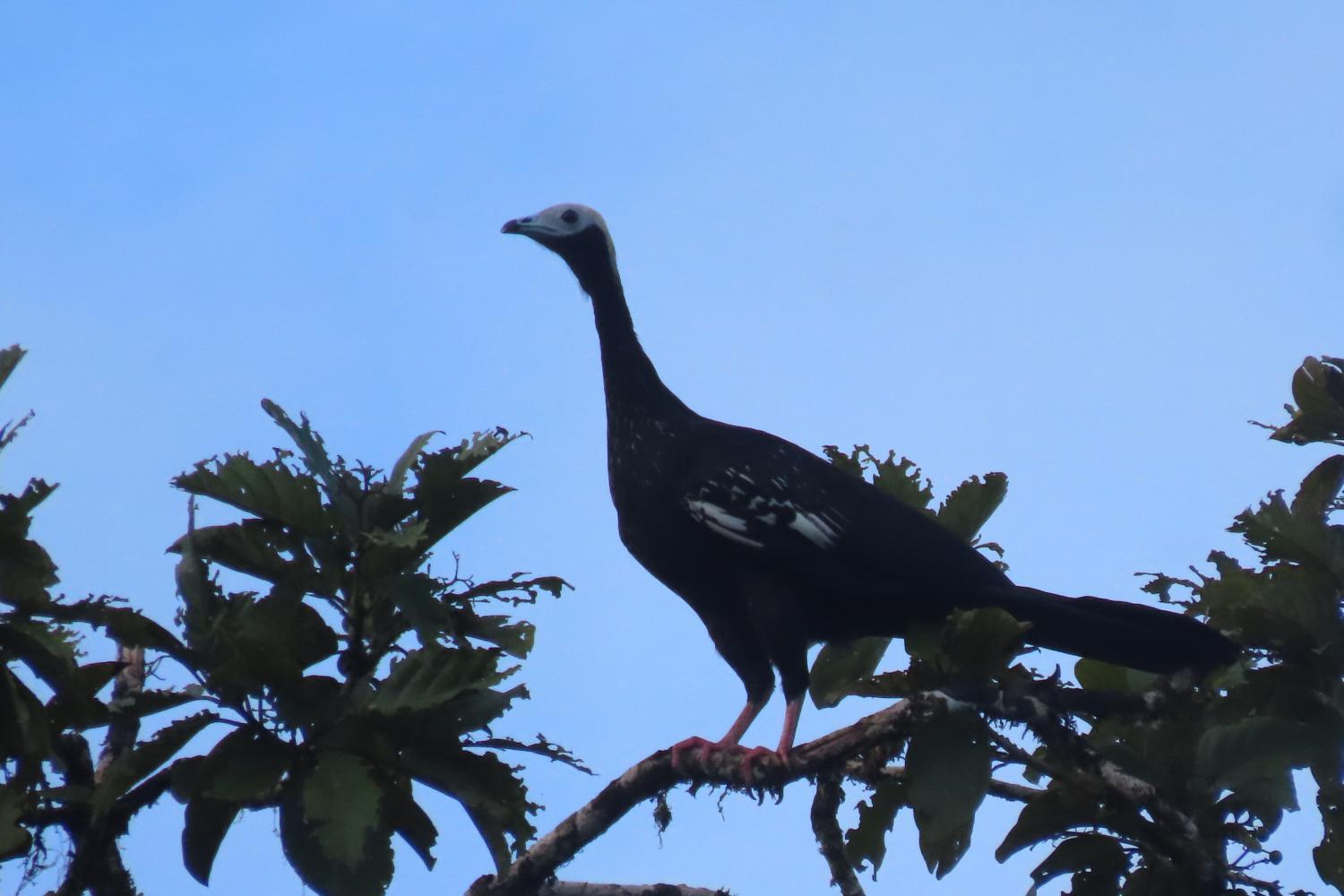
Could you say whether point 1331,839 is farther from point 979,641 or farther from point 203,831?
point 203,831

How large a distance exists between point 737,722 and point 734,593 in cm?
48

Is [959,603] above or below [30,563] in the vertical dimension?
above

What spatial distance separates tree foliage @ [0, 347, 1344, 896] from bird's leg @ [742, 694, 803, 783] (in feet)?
0.14

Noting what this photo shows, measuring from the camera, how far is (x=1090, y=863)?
4566 mm

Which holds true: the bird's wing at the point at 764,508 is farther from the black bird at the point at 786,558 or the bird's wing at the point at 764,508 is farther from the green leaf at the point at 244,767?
the green leaf at the point at 244,767

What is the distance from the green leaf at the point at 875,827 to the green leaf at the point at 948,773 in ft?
1.64

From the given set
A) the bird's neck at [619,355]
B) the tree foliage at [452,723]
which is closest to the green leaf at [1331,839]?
the tree foliage at [452,723]

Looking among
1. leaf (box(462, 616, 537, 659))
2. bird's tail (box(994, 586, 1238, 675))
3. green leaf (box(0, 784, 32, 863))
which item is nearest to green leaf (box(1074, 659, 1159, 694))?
bird's tail (box(994, 586, 1238, 675))

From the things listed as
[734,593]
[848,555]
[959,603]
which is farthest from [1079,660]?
[734,593]

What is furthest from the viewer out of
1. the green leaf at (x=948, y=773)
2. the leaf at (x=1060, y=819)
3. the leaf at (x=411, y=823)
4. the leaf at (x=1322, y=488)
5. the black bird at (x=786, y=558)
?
the black bird at (x=786, y=558)

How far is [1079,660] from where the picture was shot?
5.48 meters

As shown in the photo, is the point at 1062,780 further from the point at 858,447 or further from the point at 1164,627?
the point at 858,447

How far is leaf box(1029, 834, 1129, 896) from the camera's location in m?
4.53

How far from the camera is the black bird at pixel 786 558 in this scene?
554 centimetres
